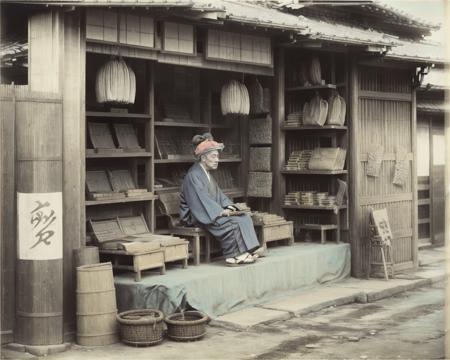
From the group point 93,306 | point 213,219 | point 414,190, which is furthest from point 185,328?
point 414,190

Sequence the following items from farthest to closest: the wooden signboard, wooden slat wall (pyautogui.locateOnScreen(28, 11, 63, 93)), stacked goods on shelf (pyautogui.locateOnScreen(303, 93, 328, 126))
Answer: the wooden signboard, stacked goods on shelf (pyautogui.locateOnScreen(303, 93, 328, 126)), wooden slat wall (pyautogui.locateOnScreen(28, 11, 63, 93))

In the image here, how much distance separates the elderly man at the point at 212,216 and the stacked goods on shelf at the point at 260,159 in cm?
215

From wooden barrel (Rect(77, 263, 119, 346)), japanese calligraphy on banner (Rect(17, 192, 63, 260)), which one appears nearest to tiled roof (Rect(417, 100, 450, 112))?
wooden barrel (Rect(77, 263, 119, 346))

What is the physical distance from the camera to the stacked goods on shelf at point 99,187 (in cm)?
989

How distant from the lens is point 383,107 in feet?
43.4

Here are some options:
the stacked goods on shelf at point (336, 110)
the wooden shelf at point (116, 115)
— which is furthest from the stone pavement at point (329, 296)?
the wooden shelf at point (116, 115)

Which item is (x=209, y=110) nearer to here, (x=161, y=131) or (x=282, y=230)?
(x=161, y=131)

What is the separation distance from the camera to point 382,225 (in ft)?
41.0

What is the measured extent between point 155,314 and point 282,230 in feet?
13.0

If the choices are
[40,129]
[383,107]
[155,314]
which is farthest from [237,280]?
[383,107]

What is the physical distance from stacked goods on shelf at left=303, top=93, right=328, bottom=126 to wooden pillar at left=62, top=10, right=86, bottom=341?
4.87 m

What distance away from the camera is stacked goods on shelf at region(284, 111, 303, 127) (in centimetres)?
1248

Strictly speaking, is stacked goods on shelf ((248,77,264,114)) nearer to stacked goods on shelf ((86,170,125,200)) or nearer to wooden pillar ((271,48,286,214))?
wooden pillar ((271,48,286,214))

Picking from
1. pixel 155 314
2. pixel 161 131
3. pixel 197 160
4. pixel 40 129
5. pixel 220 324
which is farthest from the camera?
pixel 161 131
